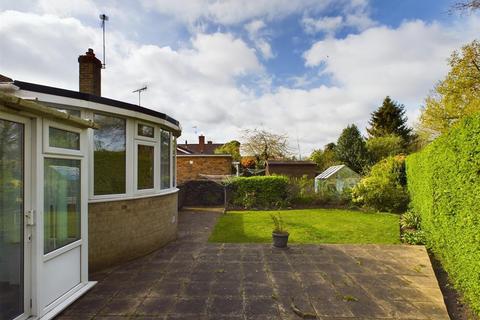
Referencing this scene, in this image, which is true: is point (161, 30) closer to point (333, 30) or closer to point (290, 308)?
point (333, 30)

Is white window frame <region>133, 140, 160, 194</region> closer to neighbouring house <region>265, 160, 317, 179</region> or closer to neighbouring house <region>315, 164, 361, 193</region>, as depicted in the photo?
neighbouring house <region>315, 164, 361, 193</region>

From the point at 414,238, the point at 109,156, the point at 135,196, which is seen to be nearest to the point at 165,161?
the point at 135,196

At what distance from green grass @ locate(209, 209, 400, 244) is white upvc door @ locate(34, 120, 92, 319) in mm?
3832

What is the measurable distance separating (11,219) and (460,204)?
20.1 ft

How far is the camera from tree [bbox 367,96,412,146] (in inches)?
1140

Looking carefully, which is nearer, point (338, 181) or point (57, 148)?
point (57, 148)

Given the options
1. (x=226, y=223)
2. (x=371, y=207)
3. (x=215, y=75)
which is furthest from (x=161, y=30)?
(x=371, y=207)

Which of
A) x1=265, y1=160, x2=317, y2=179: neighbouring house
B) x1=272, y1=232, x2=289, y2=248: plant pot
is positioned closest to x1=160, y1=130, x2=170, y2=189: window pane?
x1=272, y1=232, x2=289, y2=248: plant pot

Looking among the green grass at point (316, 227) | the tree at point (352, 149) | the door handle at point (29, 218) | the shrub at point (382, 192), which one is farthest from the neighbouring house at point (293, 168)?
the door handle at point (29, 218)

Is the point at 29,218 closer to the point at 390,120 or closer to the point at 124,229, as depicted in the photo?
the point at 124,229

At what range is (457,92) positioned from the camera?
18875mm

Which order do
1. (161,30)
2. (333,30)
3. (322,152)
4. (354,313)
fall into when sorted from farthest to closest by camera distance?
(322,152), (333,30), (161,30), (354,313)

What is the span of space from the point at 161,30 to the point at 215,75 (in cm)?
493

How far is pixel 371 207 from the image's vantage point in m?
12.5
